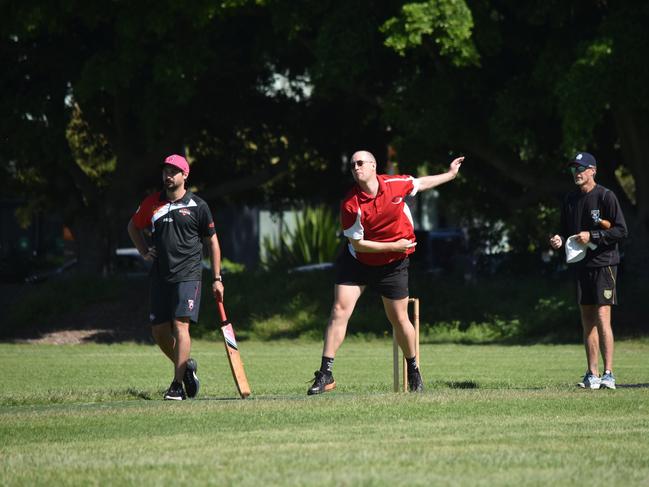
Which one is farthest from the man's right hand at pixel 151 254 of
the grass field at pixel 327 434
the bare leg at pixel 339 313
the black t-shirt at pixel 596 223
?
the black t-shirt at pixel 596 223

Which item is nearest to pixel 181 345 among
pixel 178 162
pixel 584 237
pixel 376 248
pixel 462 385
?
pixel 178 162

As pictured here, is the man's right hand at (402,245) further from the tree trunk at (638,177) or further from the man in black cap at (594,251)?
the tree trunk at (638,177)

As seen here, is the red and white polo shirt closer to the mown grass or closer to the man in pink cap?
the man in pink cap

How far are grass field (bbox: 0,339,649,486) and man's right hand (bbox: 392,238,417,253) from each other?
1169 millimetres

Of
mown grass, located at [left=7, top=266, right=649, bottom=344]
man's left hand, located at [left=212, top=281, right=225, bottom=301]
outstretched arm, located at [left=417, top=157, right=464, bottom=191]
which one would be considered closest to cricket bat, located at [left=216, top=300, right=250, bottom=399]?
man's left hand, located at [left=212, top=281, right=225, bottom=301]

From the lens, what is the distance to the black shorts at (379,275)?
1145cm

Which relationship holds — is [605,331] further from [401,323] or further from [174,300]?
[174,300]

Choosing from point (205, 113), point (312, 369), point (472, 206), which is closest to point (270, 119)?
point (205, 113)

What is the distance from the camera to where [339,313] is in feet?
37.7

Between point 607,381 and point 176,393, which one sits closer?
point 176,393

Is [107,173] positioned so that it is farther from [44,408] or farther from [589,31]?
[44,408]

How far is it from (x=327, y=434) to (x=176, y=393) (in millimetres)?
3050

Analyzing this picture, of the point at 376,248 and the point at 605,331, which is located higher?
the point at 376,248

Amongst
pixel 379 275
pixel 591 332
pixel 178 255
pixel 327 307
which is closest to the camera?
pixel 379 275
